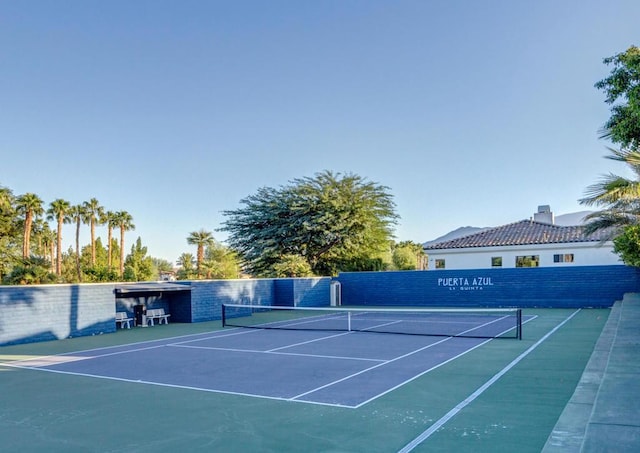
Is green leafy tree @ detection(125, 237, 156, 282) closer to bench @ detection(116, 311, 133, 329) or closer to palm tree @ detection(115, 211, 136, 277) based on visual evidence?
palm tree @ detection(115, 211, 136, 277)

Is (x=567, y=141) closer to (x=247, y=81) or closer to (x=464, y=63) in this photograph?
(x=464, y=63)

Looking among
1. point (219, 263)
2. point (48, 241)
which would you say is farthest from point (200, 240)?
point (48, 241)

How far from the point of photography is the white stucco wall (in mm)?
28562

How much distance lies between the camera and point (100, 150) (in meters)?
33.5

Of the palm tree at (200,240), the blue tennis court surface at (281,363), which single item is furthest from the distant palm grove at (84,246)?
the blue tennis court surface at (281,363)

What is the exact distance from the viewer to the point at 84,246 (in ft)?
213

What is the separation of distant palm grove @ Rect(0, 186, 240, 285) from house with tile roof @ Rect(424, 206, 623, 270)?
22404 millimetres

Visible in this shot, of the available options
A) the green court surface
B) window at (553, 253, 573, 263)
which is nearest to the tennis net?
the green court surface

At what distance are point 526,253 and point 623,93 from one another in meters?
22.9

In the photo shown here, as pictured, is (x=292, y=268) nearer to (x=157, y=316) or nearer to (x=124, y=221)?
(x=157, y=316)

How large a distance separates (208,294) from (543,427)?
714 inches

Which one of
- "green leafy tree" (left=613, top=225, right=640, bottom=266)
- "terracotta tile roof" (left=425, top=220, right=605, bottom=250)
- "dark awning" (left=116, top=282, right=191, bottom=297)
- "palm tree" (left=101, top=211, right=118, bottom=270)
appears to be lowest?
"dark awning" (left=116, top=282, right=191, bottom=297)

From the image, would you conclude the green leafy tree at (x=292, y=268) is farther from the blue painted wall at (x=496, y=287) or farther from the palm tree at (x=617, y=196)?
the palm tree at (x=617, y=196)

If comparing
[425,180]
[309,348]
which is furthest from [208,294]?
[425,180]
